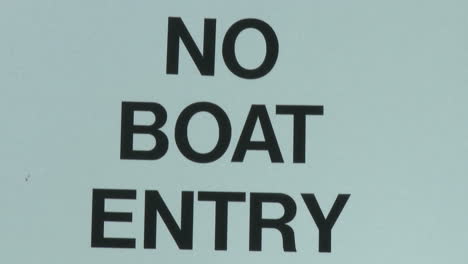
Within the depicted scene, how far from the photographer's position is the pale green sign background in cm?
114

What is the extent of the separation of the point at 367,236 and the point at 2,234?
18.6 inches

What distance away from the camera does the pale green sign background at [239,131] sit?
3.73 feet

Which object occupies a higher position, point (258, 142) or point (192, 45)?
point (192, 45)

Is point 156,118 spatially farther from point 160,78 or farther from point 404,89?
point 404,89

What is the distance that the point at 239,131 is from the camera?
45.4 inches

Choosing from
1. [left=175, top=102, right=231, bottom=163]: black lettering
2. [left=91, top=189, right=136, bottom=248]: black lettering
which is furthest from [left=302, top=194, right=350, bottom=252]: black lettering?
[left=91, top=189, right=136, bottom=248]: black lettering

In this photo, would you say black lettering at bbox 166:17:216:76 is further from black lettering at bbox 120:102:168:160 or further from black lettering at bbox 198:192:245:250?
black lettering at bbox 198:192:245:250

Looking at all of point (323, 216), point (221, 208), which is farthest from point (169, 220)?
point (323, 216)

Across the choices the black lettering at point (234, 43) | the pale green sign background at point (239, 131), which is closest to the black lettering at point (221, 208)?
the pale green sign background at point (239, 131)

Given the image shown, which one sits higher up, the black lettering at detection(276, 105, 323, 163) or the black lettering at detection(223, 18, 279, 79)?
the black lettering at detection(223, 18, 279, 79)

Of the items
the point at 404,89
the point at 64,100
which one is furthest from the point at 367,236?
the point at 64,100

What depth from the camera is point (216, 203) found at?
1139 millimetres

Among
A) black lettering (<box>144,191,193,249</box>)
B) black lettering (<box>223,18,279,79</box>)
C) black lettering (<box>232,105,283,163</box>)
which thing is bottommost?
black lettering (<box>144,191,193,249</box>)

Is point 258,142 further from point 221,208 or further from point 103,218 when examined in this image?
point 103,218
